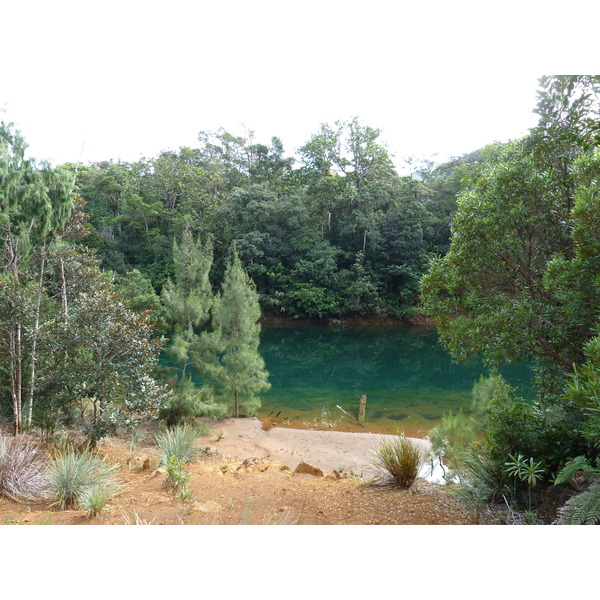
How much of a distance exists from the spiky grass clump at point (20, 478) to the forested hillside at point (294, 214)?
3901 mm

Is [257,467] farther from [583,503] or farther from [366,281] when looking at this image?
[366,281]

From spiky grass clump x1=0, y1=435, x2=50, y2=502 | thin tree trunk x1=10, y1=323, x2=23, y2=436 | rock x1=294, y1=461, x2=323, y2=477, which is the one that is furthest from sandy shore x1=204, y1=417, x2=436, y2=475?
spiky grass clump x1=0, y1=435, x2=50, y2=502

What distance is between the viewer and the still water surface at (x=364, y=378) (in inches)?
250

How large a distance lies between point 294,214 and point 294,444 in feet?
15.7

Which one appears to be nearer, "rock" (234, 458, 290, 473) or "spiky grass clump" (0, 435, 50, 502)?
"spiky grass clump" (0, 435, 50, 502)

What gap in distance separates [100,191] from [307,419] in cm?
758

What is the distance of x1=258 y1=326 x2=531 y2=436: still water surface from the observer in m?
6.35

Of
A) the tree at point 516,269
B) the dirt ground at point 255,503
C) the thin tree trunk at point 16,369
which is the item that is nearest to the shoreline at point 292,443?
the dirt ground at point 255,503

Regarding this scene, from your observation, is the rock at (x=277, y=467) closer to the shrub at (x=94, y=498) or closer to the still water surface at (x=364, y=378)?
the shrub at (x=94, y=498)

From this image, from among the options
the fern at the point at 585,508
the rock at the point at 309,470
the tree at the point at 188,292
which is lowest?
the rock at the point at 309,470

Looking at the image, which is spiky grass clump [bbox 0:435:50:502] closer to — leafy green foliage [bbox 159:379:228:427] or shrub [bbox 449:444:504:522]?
shrub [bbox 449:444:504:522]

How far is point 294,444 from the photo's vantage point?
17.2 ft
